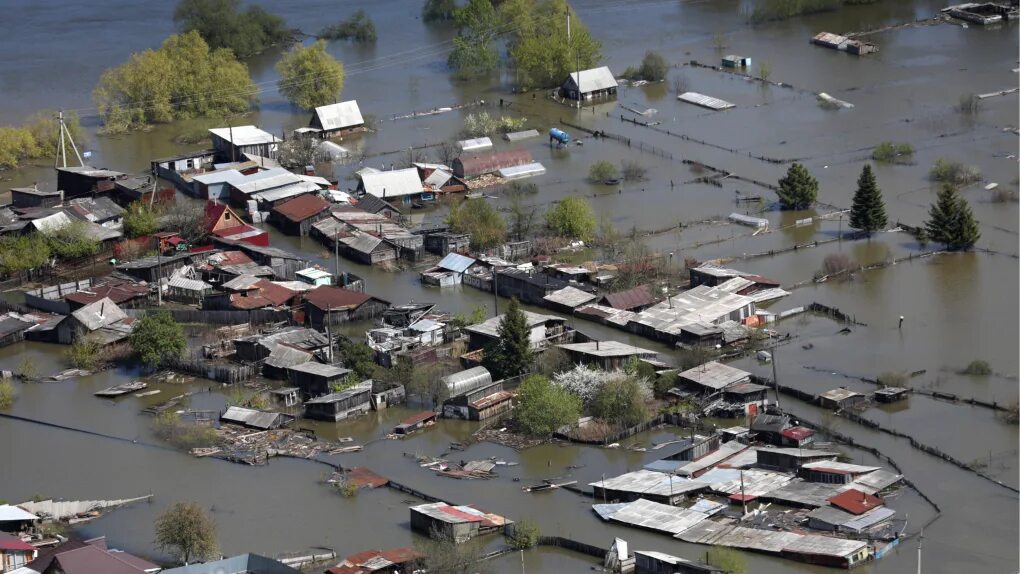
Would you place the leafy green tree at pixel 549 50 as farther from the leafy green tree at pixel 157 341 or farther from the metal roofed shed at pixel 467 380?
the metal roofed shed at pixel 467 380

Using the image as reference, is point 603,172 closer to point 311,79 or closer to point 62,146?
point 311,79

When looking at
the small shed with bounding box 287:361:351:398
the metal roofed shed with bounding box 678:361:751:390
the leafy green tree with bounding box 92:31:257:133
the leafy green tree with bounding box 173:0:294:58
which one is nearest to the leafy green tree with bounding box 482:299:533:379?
the small shed with bounding box 287:361:351:398

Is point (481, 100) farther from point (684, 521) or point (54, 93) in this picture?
point (684, 521)

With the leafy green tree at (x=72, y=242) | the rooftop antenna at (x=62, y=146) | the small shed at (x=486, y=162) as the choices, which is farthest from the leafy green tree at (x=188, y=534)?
the rooftop antenna at (x=62, y=146)

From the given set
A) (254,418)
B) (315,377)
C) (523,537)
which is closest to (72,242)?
(315,377)

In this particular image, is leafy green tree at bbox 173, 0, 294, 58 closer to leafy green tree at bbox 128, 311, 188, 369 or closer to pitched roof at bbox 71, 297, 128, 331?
pitched roof at bbox 71, 297, 128, 331

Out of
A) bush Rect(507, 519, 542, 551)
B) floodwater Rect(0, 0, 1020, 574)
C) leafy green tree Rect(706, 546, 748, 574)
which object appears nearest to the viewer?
leafy green tree Rect(706, 546, 748, 574)
